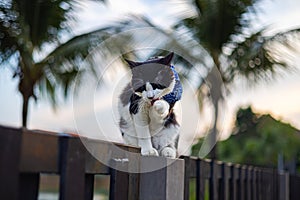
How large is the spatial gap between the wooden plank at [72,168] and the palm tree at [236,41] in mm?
6698

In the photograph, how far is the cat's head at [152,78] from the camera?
197 cm

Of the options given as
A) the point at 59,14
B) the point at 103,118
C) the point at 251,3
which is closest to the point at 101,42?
the point at 59,14

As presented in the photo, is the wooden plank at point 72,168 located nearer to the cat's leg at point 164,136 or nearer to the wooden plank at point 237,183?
the cat's leg at point 164,136

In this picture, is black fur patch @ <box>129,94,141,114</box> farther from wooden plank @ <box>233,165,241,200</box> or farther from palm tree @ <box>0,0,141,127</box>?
palm tree @ <box>0,0,141,127</box>

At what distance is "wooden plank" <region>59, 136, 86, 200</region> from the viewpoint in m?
1.21

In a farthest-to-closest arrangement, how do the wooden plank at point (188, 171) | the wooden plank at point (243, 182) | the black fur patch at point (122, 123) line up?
the wooden plank at point (243, 182), the wooden plank at point (188, 171), the black fur patch at point (122, 123)

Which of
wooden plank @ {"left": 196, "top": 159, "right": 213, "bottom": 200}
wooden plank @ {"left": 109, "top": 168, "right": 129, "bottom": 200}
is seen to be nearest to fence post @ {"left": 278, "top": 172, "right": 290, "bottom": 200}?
wooden plank @ {"left": 196, "top": 159, "right": 213, "bottom": 200}

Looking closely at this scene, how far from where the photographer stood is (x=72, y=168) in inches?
49.3

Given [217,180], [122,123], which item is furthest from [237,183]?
[122,123]

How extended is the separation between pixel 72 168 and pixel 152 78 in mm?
808

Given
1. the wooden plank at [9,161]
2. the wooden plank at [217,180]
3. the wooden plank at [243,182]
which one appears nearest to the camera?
the wooden plank at [9,161]

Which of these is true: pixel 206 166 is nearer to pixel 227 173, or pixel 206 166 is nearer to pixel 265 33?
pixel 227 173

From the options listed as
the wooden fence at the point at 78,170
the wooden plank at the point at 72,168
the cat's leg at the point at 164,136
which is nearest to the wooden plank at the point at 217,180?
the wooden fence at the point at 78,170

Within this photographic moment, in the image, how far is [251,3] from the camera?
8.23 meters
